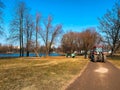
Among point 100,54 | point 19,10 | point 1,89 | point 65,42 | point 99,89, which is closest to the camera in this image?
point 1,89

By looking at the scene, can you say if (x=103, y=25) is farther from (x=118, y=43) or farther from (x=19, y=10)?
(x=19, y=10)

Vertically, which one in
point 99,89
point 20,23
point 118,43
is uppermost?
point 20,23

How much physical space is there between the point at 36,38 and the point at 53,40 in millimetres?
6588

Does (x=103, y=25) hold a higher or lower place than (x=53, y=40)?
higher

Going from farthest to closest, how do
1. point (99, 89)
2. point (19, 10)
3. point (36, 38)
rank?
point (36, 38) < point (19, 10) < point (99, 89)

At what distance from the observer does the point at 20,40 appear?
46750mm

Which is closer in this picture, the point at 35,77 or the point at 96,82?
the point at 96,82

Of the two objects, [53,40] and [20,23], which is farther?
[53,40]

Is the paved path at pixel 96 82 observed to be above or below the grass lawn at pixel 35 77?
below

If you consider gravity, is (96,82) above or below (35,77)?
below

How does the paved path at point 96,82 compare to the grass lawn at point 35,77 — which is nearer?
the grass lawn at point 35,77

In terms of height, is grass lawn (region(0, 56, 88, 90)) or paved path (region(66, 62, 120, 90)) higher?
grass lawn (region(0, 56, 88, 90))

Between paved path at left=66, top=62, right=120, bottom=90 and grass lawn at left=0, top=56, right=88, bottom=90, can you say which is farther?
paved path at left=66, top=62, right=120, bottom=90

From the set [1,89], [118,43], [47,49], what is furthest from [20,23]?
[1,89]
